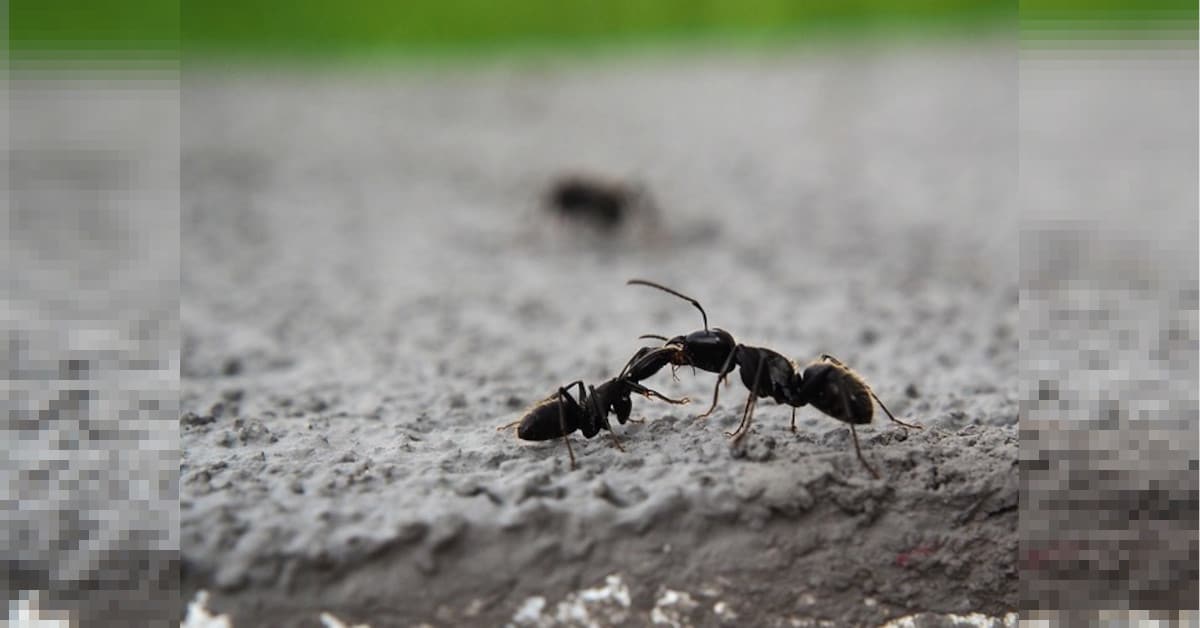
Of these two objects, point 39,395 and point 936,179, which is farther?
point 936,179

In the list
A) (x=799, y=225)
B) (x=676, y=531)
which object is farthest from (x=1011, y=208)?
(x=676, y=531)

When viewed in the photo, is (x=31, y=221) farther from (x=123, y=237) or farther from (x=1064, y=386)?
(x=1064, y=386)

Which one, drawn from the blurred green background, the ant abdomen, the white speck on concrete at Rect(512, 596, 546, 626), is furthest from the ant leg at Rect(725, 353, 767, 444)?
the blurred green background

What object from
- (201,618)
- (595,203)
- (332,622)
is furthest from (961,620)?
(595,203)

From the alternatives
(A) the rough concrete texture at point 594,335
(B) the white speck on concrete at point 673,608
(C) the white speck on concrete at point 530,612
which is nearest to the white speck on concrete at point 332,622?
(A) the rough concrete texture at point 594,335

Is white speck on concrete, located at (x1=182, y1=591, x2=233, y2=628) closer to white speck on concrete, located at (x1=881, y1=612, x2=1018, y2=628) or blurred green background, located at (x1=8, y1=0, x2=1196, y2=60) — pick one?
white speck on concrete, located at (x1=881, y1=612, x2=1018, y2=628)

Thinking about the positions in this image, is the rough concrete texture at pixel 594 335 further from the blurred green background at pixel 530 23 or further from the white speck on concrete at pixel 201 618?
the blurred green background at pixel 530 23

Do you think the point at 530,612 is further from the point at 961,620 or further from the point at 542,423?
the point at 961,620
